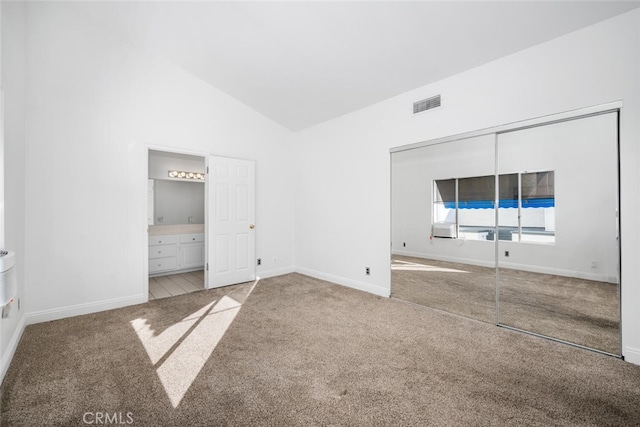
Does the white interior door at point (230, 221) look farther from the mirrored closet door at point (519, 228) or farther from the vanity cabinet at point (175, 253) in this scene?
the mirrored closet door at point (519, 228)

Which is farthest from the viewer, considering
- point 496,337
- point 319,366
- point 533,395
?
point 496,337

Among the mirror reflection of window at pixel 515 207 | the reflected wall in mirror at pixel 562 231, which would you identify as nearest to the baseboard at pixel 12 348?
the reflected wall in mirror at pixel 562 231

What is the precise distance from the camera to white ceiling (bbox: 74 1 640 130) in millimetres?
2426

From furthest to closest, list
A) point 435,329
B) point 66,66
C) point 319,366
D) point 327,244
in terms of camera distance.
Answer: point 327,244, point 66,66, point 435,329, point 319,366

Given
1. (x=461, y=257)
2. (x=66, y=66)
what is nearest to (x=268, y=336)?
(x=461, y=257)

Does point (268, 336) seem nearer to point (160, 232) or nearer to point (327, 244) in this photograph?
point (327, 244)

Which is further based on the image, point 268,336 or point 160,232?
point 160,232

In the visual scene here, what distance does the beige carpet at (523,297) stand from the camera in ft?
8.29

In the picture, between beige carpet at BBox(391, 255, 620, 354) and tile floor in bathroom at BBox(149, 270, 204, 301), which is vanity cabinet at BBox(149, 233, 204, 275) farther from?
beige carpet at BBox(391, 255, 620, 354)

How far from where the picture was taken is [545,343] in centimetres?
254

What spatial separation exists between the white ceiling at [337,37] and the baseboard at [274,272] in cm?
295

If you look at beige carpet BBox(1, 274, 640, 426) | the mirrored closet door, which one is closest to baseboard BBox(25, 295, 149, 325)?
beige carpet BBox(1, 274, 640, 426)

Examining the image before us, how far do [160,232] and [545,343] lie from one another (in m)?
5.48

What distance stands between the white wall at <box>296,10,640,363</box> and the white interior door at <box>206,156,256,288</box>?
0.99 meters
